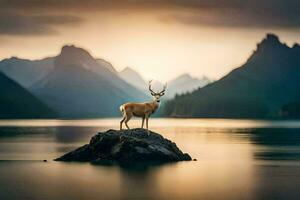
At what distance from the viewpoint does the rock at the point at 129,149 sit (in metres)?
62.3

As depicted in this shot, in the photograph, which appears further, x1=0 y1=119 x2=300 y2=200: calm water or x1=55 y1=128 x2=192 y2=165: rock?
x1=55 y1=128 x2=192 y2=165: rock

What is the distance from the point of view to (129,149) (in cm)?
6272

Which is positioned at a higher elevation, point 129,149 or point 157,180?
point 129,149

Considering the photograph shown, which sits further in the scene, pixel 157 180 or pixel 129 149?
pixel 129 149

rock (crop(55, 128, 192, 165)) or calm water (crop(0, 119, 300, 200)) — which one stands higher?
rock (crop(55, 128, 192, 165))

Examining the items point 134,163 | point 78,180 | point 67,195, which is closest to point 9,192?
point 67,195

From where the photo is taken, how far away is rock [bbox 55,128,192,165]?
62.3 meters

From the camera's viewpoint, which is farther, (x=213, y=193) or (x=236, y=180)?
(x=236, y=180)

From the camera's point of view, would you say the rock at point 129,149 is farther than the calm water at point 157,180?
Result: Yes

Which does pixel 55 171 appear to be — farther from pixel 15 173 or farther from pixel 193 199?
pixel 193 199

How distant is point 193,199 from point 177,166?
20.1 m

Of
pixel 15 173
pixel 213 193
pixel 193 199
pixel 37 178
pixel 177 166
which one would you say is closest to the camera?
pixel 193 199

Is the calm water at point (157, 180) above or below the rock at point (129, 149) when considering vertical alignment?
below

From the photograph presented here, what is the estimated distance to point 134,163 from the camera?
203ft
